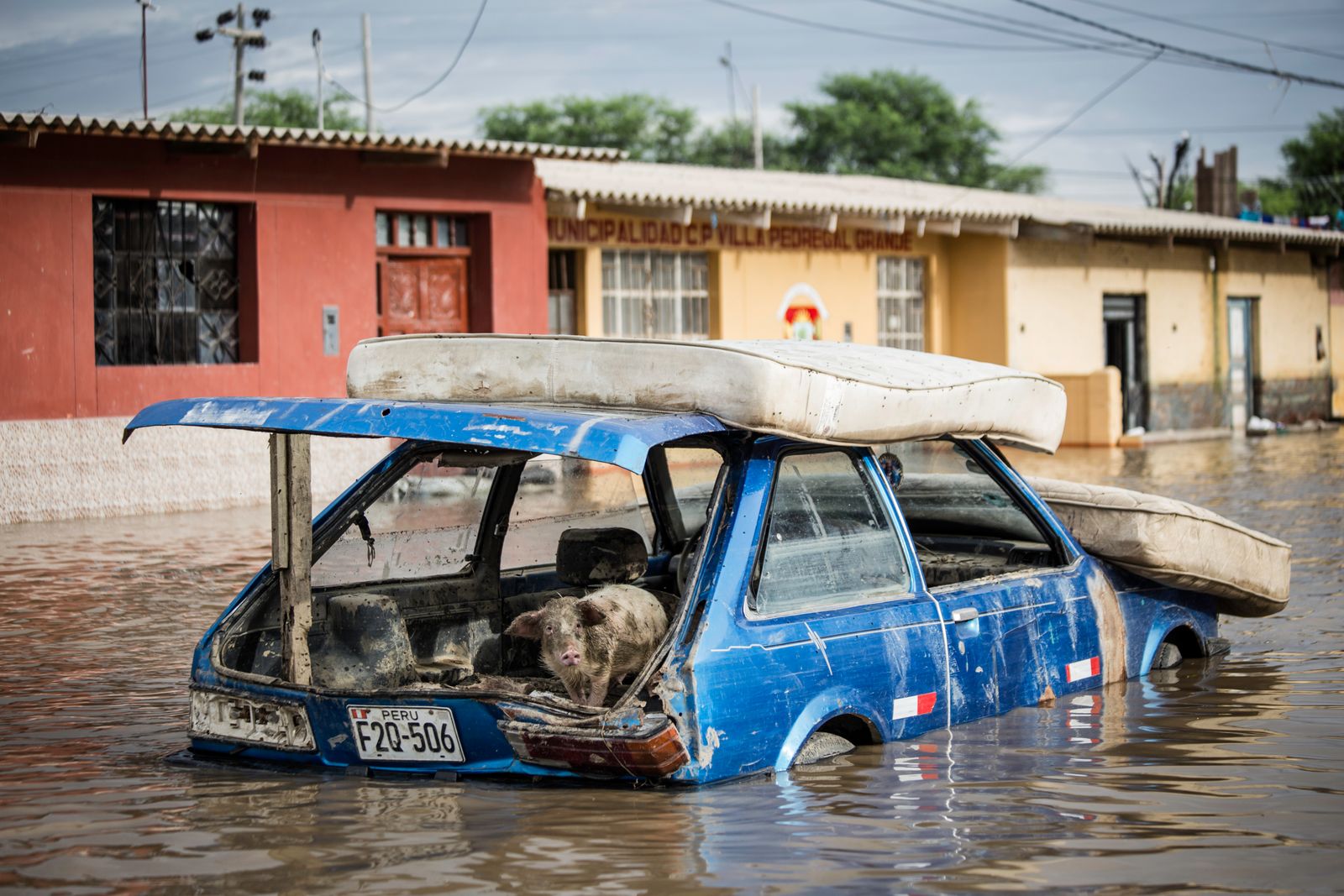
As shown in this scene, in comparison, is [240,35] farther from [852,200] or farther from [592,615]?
[592,615]

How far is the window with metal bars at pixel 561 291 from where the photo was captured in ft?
71.7

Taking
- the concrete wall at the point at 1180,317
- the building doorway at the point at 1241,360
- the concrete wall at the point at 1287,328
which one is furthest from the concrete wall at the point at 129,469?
the concrete wall at the point at 1287,328

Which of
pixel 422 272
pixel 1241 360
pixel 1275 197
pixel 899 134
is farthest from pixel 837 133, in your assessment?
pixel 422 272

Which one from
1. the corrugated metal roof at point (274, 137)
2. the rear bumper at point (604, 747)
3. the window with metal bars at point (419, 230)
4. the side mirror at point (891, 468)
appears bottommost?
the rear bumper at point (604, 747)

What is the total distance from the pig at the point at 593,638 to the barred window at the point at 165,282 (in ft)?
42.0

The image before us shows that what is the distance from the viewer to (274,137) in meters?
16.9

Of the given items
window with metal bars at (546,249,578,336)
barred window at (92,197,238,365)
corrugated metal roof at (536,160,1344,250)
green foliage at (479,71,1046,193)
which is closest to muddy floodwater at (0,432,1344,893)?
barred window at (92,197,238,365)

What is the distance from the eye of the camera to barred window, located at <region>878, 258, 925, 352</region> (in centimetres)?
2584

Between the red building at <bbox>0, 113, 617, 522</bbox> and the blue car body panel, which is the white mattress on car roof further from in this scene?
the red building at <bbox>0, 113, 617, 522</bbox>

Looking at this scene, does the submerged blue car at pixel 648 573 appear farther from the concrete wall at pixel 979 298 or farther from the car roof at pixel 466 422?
the concrete wall at pixel 979 298

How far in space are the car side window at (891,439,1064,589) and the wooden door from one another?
12547 mm

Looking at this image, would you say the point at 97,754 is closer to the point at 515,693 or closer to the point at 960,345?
the point at 515,693

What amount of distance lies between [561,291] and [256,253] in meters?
5.43

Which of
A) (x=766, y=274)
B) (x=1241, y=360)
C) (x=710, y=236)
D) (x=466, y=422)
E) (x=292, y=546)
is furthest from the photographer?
(x=1241, y=360)
